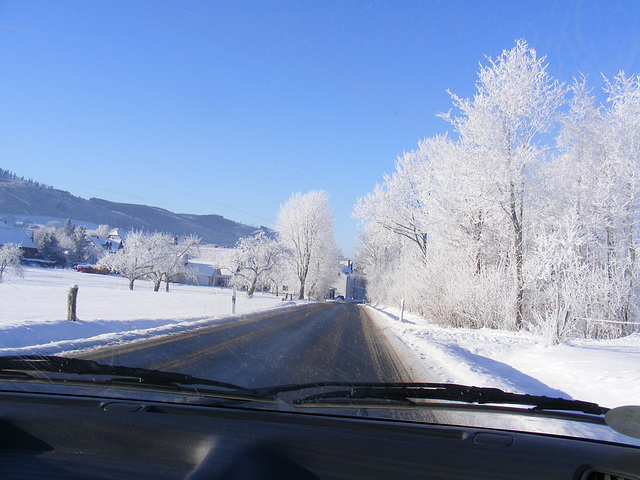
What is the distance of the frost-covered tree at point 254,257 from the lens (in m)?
47.4

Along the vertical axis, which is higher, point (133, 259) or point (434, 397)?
point (133, 259)

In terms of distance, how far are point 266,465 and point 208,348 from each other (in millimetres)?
6688

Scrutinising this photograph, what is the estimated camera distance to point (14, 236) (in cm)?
4275

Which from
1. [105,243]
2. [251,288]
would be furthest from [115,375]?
[105,243]

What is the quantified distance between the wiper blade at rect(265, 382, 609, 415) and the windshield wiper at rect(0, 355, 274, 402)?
1.04 ft

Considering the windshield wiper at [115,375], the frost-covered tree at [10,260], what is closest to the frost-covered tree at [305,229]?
the frost-covered tree at [10,260]

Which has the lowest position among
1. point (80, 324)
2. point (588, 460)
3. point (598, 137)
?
point (80, 324)

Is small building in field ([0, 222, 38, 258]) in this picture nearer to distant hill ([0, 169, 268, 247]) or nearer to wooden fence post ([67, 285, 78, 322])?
distant hill ([0, 169, 268, 247])

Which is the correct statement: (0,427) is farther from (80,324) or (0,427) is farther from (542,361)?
(80,324)

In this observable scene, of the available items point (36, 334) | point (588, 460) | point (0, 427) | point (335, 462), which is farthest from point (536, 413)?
point (36, 334)

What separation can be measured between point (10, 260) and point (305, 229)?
30.3 m

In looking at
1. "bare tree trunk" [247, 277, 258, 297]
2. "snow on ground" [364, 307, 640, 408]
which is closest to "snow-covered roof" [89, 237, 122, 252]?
"bare tree trunk" [247, 277, 258, 297]

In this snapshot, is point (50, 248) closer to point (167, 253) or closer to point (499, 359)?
point (167, 253)

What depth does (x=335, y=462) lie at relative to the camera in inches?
74.8
